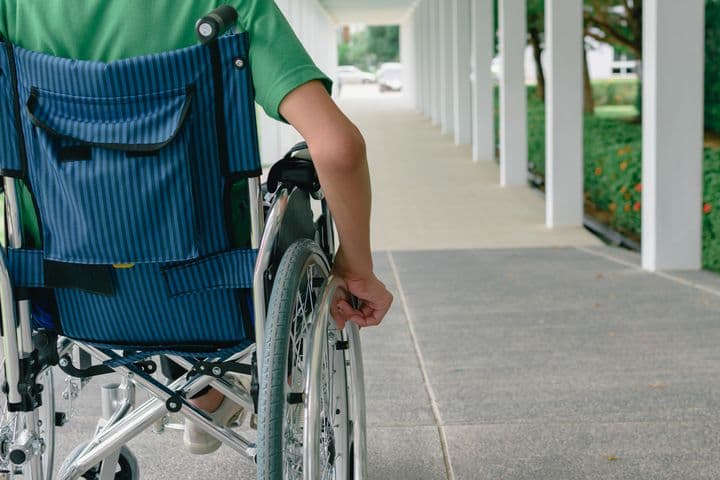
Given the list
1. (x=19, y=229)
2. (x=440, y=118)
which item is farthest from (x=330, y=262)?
(x=440, y=118)

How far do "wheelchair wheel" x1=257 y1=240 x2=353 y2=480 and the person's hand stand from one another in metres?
0.03

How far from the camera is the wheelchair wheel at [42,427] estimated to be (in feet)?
6.81

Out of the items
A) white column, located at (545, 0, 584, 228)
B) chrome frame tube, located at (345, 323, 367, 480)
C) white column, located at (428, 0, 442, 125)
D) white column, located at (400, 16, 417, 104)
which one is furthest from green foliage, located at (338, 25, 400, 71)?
chrome frame tube, located at (345, 323, 367, 480)

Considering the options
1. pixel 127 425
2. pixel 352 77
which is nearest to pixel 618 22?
pixel 127 425

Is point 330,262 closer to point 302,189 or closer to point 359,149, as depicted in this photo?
point 302,189

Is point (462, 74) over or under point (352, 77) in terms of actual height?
under

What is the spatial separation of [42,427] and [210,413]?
44 cm

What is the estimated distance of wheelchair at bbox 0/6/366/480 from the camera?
191cm

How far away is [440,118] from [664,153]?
53.1ft

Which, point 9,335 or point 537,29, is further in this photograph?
point 537,29

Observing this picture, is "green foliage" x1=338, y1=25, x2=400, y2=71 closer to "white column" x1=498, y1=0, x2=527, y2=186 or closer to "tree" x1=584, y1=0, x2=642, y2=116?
"tree" x1=584, y1=0, x2=642, y2=116

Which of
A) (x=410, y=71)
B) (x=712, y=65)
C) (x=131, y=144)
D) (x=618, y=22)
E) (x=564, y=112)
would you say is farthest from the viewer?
(x=410, y=71)

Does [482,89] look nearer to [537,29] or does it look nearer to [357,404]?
[537,29]

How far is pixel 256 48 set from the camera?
6.34ft
